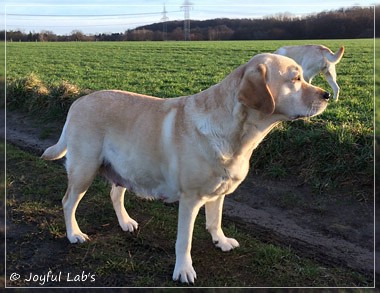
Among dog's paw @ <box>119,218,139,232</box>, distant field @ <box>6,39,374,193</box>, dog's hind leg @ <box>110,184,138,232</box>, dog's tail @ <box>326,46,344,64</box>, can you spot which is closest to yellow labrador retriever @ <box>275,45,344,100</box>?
dog's tail @ <box>326,46,344,64</box>

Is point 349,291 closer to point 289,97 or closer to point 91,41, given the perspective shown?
point 289,97

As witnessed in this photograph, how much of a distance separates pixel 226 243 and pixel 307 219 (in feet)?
3.23

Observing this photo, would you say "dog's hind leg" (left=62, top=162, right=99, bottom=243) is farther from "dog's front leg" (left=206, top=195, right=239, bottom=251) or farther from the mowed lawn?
"dog's front leg" (left=206, top=195, right=239, bottom=251)

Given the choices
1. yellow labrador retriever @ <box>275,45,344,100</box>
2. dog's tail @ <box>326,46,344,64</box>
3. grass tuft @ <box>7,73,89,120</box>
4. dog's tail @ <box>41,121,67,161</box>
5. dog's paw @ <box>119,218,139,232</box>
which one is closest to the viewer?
dog's tail @ <box>41,121,67,161</box>

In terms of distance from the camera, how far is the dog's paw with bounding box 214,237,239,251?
3859 millimetres

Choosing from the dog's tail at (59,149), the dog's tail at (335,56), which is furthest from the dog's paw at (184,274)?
the dog's tail at (335,56)

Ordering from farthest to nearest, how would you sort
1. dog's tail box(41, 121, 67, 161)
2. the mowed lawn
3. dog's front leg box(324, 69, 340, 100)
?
dog's front leg box(324, 69, 340, 100) < dog's tail box(41, 121, 67, 161) < the mowed lawn

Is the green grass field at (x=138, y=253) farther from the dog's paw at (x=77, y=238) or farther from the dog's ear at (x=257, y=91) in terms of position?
the dog's ear at (x=257, y=91)

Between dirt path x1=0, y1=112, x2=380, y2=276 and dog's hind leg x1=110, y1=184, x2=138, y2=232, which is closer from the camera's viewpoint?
dirt path x1=0, y1=112, x2=380, y2=276

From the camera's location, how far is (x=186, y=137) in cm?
326

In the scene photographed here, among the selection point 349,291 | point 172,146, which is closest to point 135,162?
point 172,146

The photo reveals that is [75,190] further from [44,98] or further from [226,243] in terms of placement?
[44,98]

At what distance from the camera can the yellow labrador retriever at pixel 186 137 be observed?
3.04 metres

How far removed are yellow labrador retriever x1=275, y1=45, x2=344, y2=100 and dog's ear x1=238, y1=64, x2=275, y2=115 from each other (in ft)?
12.3
